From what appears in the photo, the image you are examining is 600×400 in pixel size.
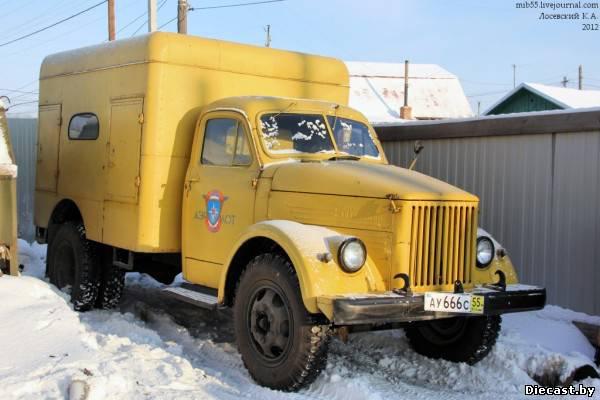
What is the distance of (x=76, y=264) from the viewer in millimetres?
8016

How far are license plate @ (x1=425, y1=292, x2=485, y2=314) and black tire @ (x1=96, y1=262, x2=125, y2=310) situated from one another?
4378 mm

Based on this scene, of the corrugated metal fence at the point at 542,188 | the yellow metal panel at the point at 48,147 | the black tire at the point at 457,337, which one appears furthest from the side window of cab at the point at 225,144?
the corrugated metal fence at the point at 542,188

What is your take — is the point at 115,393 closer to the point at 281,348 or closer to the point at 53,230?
the point at 281,348

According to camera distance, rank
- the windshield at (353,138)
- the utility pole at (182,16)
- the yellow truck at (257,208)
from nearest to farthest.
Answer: the yellow truck at (257,208) < the windshield at (353,138) < the utility pole at (182,16)

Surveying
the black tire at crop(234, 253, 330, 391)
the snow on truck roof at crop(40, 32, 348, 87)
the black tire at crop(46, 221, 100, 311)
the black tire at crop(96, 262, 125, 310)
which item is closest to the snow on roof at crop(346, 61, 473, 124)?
the snow on truck roof at crop(40, 32, 348, 87)

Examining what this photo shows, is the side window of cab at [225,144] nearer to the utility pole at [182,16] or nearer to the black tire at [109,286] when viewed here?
the black tire at [109,286]

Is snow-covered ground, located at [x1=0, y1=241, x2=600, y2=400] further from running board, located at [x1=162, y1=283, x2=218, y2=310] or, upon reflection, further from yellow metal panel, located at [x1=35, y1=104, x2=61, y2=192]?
yellow metal panel, located at [x1=35, y1=104, x2=61, y2=192]

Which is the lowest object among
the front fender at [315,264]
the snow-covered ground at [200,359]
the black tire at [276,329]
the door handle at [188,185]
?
the snow-covered ground at [200,359]

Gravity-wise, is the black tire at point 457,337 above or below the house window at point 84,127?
below

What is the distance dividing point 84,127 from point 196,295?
2.94m

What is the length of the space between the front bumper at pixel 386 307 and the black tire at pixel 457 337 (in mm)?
660

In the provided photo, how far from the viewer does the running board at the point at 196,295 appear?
592 cm

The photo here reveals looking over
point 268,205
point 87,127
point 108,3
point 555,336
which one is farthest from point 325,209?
point 108,3

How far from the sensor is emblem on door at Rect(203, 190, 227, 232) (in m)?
6.30
